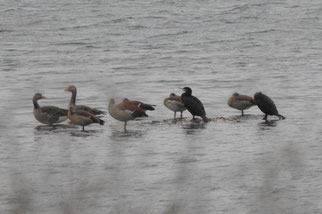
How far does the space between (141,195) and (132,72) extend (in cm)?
1997

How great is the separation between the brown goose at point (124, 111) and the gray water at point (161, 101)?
337mm

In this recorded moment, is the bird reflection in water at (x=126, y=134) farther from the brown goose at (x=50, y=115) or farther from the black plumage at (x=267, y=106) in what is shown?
the black plumage at (x=267, y=106)

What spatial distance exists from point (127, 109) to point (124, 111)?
3.8 inches

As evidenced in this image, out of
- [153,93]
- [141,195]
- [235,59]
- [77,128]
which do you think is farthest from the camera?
[235,59]

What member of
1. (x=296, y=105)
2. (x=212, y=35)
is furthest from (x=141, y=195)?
(x=212, y=35)

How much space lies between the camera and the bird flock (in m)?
17.4

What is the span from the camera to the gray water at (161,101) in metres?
8.91

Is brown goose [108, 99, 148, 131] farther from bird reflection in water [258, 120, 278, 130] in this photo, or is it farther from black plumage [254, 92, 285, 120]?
black plumage [254, 92, 285, 120]

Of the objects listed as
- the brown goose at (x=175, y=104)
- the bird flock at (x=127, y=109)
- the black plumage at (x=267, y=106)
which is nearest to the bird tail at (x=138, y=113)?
the bird flock at (x=127, y=109)

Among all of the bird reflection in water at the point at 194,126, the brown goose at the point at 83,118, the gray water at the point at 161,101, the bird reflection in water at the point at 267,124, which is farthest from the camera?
the bird reflection in water at the point at 267,124

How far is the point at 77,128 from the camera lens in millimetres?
17875

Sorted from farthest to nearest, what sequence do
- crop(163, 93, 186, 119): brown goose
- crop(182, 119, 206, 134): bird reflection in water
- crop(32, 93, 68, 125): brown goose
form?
crop(163, 93, 186, 119): brown goose < crop(32, 93, 68, 125): brown goose < crop(182, 119, 206, 134): bird reflection in water

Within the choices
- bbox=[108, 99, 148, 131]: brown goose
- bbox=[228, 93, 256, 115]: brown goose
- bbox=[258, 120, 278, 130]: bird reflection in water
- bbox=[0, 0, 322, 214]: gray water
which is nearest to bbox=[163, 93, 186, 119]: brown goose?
bbox=[0, 0, 322, 214]: gray water

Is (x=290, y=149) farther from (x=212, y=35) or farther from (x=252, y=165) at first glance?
(x=212, y=35)
